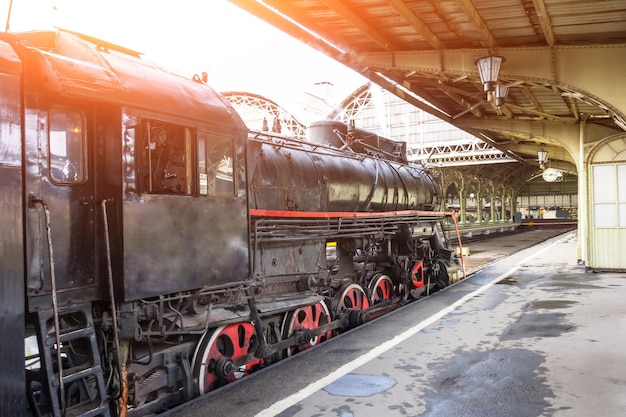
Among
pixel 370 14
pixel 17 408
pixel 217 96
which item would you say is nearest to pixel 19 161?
pixel 17 408

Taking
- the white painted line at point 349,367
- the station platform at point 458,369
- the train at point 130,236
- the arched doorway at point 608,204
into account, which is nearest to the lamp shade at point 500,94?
the station platform at point 458,369

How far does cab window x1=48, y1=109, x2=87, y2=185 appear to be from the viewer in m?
3.61

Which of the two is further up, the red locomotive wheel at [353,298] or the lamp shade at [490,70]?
the lamp shade at [490,70]

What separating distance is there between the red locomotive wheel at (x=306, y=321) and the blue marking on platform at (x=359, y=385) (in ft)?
4.20

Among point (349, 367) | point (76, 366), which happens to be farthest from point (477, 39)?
point (76, 366)

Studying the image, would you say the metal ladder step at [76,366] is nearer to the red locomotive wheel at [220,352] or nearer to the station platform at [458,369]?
the station platform at [458,369]

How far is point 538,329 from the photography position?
7309 mm

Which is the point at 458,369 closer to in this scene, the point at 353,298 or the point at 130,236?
the point at 353,298

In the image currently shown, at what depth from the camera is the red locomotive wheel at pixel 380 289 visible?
932 cm

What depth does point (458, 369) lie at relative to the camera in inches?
217

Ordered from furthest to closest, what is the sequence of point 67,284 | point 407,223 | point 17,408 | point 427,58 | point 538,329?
point 407,223
point 427,58
point 538,329
point 67,284
point 17,408

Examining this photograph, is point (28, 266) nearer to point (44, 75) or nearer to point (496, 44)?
point (44, 75)

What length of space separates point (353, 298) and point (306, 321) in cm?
179

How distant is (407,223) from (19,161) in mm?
8234
